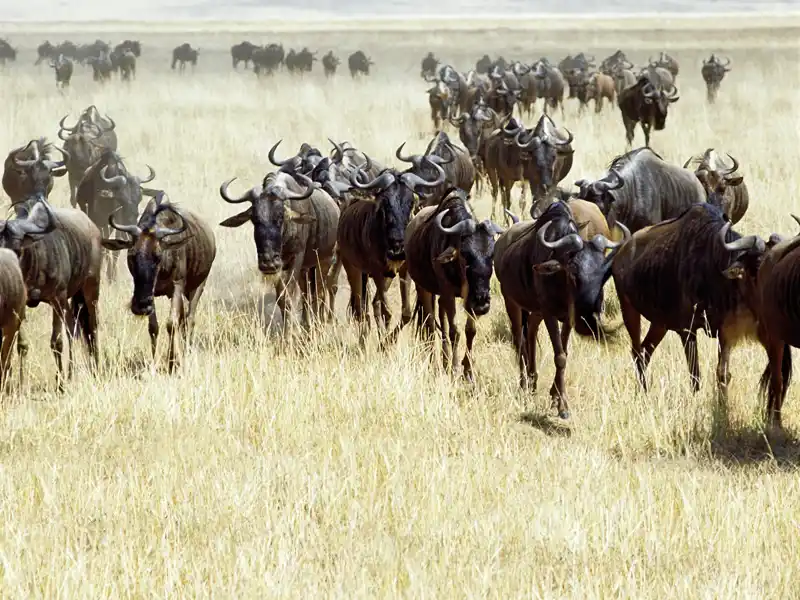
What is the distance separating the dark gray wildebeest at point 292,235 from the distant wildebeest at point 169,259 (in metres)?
0.45

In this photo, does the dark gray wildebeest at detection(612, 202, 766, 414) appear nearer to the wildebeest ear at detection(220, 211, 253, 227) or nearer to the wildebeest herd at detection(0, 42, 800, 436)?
the wildebeest herd at detection(0, 42, 800, 436)

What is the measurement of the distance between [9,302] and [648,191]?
6.90 m

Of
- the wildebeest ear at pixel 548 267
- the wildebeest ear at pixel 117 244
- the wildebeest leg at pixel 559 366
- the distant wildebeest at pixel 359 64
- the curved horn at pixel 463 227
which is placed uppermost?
the curved horn at pixel 463 227

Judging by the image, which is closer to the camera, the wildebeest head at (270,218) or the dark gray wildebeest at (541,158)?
the wildebeest head at (270,218)

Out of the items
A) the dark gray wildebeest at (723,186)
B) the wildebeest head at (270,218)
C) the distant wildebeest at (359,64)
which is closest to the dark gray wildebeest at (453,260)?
the wildebeest head at (270,218)

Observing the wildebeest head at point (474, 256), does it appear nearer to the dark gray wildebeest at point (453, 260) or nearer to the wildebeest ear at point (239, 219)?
the dark gray wildebeest at point (453, 260)

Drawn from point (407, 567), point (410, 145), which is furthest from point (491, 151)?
point (407, 567)

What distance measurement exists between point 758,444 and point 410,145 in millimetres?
18120

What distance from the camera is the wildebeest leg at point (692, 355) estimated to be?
26.5 ft

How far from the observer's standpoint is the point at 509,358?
32.6 feet

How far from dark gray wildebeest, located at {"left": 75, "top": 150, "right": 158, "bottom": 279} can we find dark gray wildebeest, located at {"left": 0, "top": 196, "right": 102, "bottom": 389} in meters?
3.14

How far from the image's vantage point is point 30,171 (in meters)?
13.8

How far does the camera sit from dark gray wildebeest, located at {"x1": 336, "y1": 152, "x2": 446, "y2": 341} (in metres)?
9.85

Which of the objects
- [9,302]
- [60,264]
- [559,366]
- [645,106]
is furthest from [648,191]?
[645,106]
